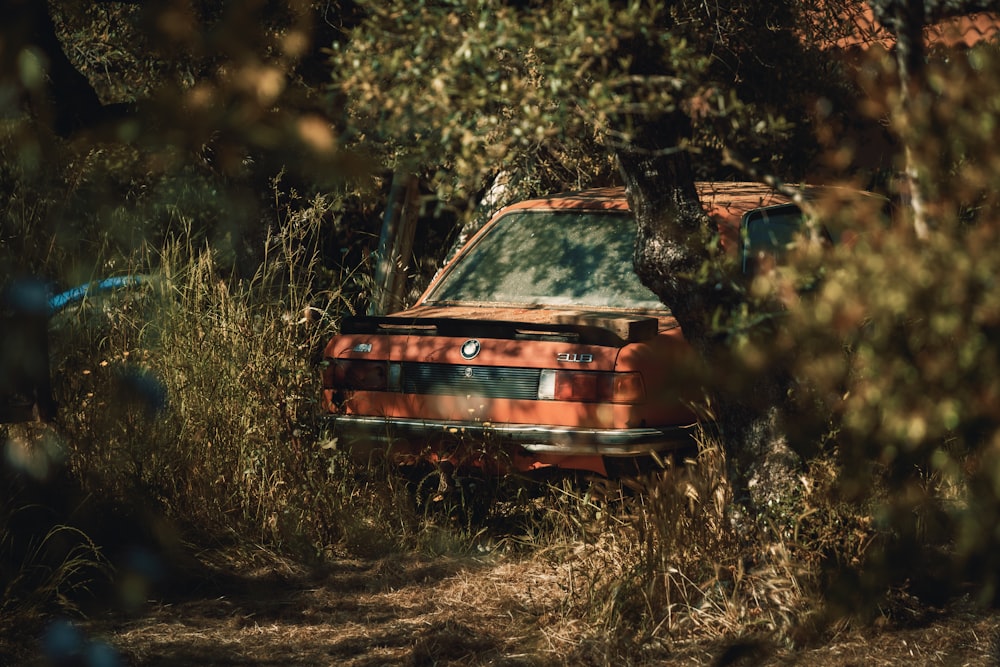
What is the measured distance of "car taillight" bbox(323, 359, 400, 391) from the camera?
237 inches

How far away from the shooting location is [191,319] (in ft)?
21.6

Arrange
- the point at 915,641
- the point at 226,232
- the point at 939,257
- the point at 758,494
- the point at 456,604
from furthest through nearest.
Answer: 1. the point at 226,232
2. the point at 456,604
3. the point at 758,494
4. the point at 915,641
5. the point at 939,257

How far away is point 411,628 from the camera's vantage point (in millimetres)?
5027

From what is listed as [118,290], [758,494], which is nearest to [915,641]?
[758,494]

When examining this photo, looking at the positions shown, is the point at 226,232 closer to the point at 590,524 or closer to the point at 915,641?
the point at 590,524

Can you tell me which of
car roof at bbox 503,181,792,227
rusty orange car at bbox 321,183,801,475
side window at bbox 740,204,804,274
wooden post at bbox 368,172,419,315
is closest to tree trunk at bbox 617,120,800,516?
rusty orange car at bbox 321,183,801,475

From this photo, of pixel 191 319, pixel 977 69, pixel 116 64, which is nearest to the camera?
pixel 977 69

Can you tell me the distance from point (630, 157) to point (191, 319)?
8.86 feet

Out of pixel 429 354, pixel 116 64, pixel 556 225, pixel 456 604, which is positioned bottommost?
pixel 456 604

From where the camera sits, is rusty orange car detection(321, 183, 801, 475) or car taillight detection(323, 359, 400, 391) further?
car taillight detection(323, 359, 400, 391)

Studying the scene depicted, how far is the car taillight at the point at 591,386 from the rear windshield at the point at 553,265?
945 millimetres

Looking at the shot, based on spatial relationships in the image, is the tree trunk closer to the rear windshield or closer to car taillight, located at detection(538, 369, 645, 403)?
car taillight, located at detection(538, 369, 645, 403)

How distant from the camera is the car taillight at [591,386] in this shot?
18.2 feet

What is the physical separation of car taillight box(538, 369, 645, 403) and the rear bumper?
14 centimetres
